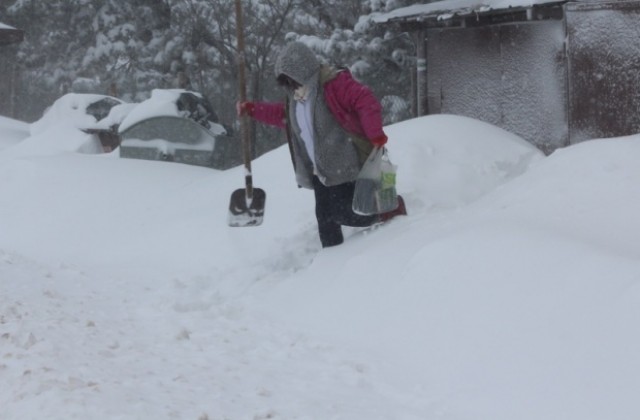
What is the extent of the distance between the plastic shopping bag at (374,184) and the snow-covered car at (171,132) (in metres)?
6.99

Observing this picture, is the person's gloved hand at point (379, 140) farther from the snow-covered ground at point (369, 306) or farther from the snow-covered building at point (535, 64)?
the snow-covered building at point (535, 64)

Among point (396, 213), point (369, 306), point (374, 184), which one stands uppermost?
point (374, 184)

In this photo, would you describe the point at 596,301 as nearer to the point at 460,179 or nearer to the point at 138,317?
the point at 138,317

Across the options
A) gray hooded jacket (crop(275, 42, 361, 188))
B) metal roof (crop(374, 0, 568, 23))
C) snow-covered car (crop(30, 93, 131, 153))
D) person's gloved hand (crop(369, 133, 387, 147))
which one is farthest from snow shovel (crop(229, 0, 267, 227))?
snow-covered car (crop(30, 93, 131, 153))

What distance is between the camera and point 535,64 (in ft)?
34.4

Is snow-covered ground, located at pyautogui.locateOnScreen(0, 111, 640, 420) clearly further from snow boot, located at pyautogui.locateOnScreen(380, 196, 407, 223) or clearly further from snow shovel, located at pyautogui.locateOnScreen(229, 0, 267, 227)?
snow shovel, located at pyautogui.locateOnScreen(229, 0, 267, 227)

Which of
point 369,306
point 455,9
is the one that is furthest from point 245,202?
point 455,9

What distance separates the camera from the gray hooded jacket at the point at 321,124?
6.52m

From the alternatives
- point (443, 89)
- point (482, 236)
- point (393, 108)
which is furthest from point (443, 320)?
point (393, 108)

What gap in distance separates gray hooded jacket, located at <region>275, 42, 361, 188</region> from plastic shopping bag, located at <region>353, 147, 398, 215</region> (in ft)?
0.50

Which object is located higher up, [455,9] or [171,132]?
[455,9]

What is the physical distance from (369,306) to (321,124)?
167cm

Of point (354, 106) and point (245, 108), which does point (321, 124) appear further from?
point (245, 108)

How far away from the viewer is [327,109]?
261 inches
